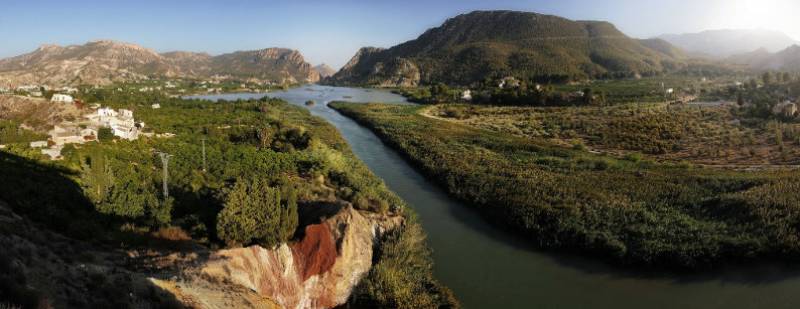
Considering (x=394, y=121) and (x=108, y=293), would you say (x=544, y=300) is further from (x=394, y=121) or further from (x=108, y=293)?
(x=394, y=121)

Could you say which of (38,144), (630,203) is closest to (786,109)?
(630,203)

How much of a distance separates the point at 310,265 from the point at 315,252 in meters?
0.52

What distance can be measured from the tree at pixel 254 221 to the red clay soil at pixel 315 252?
24.0 inches

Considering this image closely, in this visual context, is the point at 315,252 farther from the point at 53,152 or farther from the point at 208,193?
the point at 53,152

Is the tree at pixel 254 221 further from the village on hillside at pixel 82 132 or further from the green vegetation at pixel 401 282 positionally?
the village on hillside at pixel 82 132

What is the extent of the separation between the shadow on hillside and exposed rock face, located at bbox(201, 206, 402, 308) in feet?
4.19

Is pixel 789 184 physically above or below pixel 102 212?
below

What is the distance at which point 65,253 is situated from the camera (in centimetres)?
1164

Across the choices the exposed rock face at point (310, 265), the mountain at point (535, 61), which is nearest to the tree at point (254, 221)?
the exposed rock face at point (310, 265)

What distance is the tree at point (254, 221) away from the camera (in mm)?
14547

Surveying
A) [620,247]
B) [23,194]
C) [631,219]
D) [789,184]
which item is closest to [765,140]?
[789,184]

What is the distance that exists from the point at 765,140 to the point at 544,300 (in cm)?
4122

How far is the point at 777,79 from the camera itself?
9306cm

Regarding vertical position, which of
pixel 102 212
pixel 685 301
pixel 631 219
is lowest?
pixel 685 301
